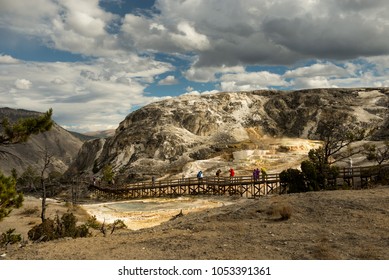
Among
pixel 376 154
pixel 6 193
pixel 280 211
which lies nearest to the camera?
pixel 6 193

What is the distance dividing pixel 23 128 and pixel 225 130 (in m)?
68.8

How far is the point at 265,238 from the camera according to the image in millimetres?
12875

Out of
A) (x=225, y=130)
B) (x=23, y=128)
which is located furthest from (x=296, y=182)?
(x=225, y=130)

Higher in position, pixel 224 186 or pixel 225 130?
pixel 225 130

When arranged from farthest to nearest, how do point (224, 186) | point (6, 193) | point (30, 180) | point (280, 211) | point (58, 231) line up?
point (30, 180) < point (224, 186) < point (58, 231) < point (280, 211) < point (6, 193)

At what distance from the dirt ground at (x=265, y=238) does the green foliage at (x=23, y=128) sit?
12.5 feet

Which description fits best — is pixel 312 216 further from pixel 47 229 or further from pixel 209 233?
pixel 47 229

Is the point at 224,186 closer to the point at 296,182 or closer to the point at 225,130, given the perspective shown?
the point at 296,182

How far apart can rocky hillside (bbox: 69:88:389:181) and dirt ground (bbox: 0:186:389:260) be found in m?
40.6

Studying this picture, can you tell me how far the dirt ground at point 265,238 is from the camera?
36.8 ft

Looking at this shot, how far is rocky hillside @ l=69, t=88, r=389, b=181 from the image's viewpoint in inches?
2542

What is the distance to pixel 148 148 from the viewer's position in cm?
7425

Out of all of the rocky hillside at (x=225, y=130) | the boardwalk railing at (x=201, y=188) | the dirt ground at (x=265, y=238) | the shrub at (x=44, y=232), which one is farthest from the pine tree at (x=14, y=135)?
the rocky hillside at (x=225, y=130)

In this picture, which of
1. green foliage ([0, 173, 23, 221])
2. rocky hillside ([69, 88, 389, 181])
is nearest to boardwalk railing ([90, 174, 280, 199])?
rocky hillside ([69, 88, 389, 181])
